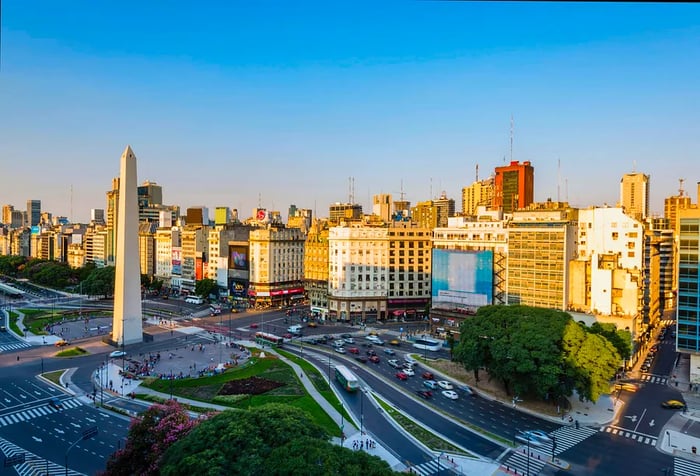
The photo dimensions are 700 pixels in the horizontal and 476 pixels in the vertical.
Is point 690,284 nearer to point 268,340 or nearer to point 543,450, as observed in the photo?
point 543,450

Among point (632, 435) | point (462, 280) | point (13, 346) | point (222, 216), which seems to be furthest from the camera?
point (222, 216)

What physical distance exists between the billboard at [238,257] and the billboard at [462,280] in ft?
156

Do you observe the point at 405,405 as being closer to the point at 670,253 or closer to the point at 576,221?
the point at 576,221

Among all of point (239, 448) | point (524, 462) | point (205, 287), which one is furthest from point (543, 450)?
point (205, 287)

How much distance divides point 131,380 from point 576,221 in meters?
65.1

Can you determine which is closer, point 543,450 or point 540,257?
point 543,450

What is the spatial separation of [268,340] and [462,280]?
32853 millimetres

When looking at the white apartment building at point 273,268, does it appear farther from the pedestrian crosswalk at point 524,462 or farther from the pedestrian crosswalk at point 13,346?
the pedestrian crosswalk at point 524,462

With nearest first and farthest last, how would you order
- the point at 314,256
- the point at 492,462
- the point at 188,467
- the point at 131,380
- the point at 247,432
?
the point at 188,467 → the point at 247,432 → the point at 492,462 → the point at 131,380 → the point at 314,256

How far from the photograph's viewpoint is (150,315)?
329 ft

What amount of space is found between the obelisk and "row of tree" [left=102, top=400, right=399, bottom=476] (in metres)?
44.8

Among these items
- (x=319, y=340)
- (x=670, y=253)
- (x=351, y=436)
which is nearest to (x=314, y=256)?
(x=319, y=340)

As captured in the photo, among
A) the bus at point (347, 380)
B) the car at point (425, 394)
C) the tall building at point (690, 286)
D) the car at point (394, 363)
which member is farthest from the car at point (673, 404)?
the bus at point (347, 380)

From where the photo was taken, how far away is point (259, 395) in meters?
51.6
